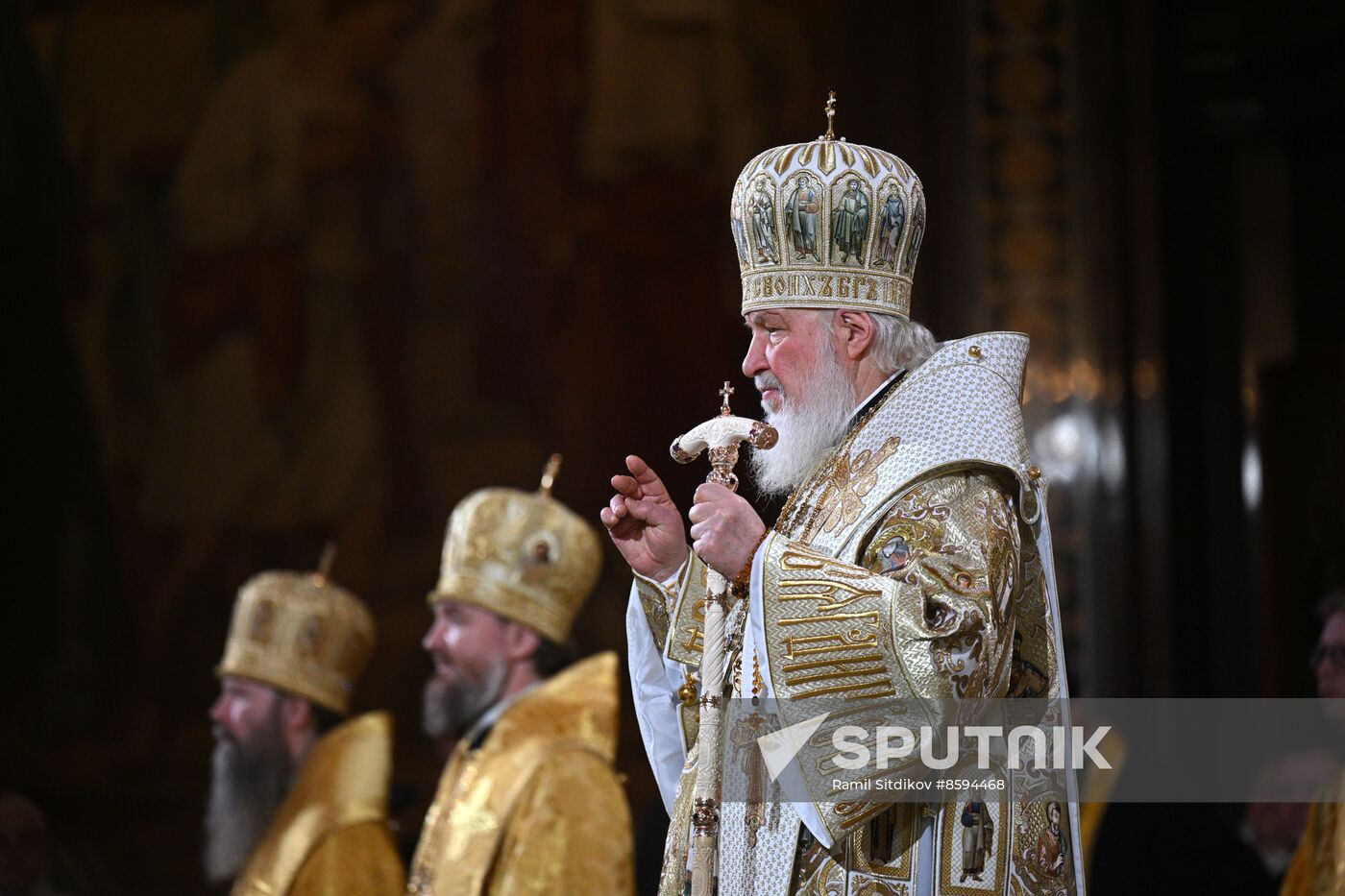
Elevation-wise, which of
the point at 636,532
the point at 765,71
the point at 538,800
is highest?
the point at 765,71

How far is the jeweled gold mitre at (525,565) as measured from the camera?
19.0ft

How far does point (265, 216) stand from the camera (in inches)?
365

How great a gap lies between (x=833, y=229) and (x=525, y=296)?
5.63 metres

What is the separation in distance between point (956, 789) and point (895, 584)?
38cm

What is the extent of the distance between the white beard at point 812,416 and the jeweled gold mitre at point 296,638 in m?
3.29

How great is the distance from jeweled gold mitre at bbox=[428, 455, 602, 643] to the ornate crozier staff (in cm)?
249

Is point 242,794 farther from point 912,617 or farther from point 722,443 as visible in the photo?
point 912,617

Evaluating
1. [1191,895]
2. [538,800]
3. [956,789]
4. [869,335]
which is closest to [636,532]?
[869,335]

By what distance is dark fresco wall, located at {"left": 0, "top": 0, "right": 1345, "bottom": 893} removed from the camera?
27.2ft

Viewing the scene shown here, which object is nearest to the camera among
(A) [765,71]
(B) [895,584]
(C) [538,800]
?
(B) [895,584]

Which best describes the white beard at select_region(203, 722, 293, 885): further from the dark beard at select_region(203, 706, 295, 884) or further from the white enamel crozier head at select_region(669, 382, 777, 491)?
the white enamel crozier head at select_region(669, 382, 777, 491)

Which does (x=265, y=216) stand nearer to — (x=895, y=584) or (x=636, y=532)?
(x=636, y=532)

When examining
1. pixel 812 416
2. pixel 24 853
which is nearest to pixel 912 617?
pixel 812 416

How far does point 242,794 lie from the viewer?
21.0ft
